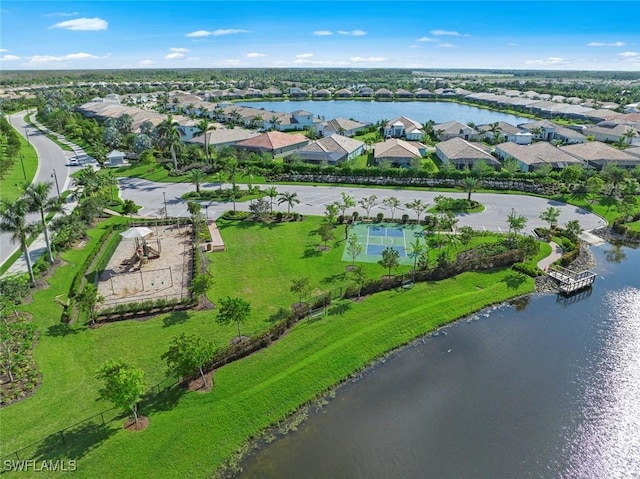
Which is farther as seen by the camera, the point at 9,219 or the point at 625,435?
the point at 9,219

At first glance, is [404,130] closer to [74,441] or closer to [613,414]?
[613,414]

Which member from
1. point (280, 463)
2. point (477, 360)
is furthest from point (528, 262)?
point (280, 463)

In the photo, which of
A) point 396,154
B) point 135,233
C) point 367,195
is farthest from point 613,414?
point 396,154

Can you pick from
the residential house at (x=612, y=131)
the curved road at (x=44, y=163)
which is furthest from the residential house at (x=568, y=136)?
the curved road at (x=44, y=163)

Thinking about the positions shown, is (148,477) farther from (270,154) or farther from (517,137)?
(517,137)

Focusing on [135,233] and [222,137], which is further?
[222,137]

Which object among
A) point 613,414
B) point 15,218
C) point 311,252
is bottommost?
point 613,414

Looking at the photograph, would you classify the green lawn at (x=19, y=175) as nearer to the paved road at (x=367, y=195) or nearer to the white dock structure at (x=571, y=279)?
the paved road at (x=367, y=195)
